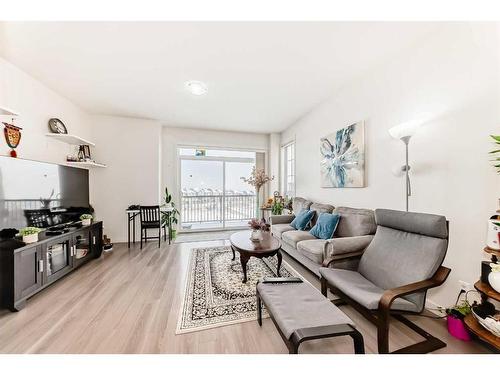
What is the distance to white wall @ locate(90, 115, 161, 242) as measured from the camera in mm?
3961

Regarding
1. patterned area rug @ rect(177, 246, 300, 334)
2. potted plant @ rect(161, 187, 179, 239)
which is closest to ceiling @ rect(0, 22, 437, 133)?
potted plant @ rect(161, 187, 179, 239)

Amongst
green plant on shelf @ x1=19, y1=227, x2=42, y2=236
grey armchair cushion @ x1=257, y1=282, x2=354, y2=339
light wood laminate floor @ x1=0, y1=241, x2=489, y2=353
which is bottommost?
light wood laminate floor @ x1=0, y1=241, x2=489, y2=353

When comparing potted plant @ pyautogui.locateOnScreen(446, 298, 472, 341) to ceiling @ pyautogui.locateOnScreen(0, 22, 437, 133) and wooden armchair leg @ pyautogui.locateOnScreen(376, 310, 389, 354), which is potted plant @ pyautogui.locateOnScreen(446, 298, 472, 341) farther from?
ceiling @ pyautogui.locateOnScreen(0, 22, 437, 133)

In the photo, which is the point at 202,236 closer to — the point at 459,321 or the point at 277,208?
the point at 277,208

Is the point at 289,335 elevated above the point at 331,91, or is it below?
below

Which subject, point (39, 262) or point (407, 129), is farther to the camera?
point (39, 262)

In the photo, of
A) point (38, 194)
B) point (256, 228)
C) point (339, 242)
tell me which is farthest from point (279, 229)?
point (38, 194)

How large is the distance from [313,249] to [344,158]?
1.47 meters

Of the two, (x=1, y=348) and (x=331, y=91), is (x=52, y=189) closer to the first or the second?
(x=1, y=348)

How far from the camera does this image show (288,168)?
5121 mm

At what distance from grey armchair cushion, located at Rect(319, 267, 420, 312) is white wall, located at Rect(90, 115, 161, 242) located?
3.78m

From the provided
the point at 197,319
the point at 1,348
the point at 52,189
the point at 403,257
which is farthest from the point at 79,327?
the point at 403,257

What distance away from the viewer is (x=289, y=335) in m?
1.13

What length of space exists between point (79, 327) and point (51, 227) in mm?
1598
